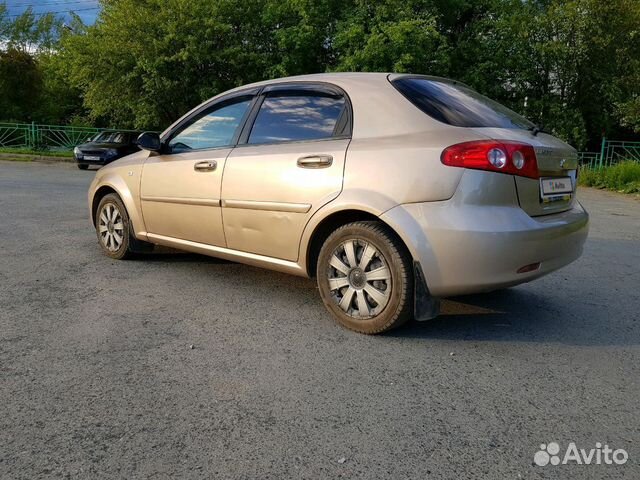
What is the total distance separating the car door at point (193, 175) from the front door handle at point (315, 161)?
0.84m

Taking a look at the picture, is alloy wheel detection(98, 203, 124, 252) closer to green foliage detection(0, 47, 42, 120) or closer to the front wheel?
the front wheel

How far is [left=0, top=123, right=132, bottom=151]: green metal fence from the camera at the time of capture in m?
26.3

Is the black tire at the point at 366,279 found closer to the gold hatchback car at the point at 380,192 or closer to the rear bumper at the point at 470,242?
the gold hatchback car at the point at 380,192

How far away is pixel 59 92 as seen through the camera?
38.1 m

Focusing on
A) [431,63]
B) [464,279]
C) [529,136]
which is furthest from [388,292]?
[431,63]

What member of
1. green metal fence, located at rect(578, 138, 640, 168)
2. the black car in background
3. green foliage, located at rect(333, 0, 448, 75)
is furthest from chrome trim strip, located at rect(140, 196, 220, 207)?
green metal fence, located at rect(578, 138, 640, 168)

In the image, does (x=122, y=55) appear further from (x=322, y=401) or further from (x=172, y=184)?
(x=322, y=401)

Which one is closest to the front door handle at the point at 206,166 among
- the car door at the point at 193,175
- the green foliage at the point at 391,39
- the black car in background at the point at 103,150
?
the car door at the point at 193,175

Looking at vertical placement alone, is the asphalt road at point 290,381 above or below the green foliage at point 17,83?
below

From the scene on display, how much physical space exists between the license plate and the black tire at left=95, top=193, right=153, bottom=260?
3.66 m

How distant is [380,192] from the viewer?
3.51 meters

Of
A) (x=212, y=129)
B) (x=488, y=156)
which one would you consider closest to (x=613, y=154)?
(x=212, y=129)

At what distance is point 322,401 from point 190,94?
945 inches

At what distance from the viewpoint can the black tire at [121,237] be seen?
5.39m
